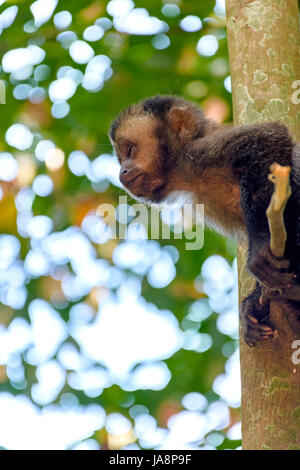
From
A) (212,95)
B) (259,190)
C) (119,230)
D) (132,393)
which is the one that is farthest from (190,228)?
(259,190)

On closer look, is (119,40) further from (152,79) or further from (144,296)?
(144,296)

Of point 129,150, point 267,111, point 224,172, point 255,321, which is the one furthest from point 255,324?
point 129,150

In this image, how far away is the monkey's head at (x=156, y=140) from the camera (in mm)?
5461

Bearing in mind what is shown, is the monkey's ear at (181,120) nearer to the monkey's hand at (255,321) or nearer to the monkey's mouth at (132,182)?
the monkey's mouth at (132,182)

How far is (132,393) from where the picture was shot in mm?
7875

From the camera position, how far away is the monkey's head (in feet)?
17.9

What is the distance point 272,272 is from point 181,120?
6.60 feet

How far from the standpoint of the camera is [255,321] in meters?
4.32

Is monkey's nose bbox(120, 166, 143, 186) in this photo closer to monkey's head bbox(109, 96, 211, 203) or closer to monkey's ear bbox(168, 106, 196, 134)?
monkey's head bbox(109, 96, 211, 203)

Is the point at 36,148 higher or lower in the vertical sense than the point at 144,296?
higher

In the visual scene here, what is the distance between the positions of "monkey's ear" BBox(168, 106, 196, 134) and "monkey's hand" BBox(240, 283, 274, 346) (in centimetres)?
161

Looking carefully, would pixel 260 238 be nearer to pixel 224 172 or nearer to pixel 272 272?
pixel 272 272

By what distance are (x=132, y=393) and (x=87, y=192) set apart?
236 cm
